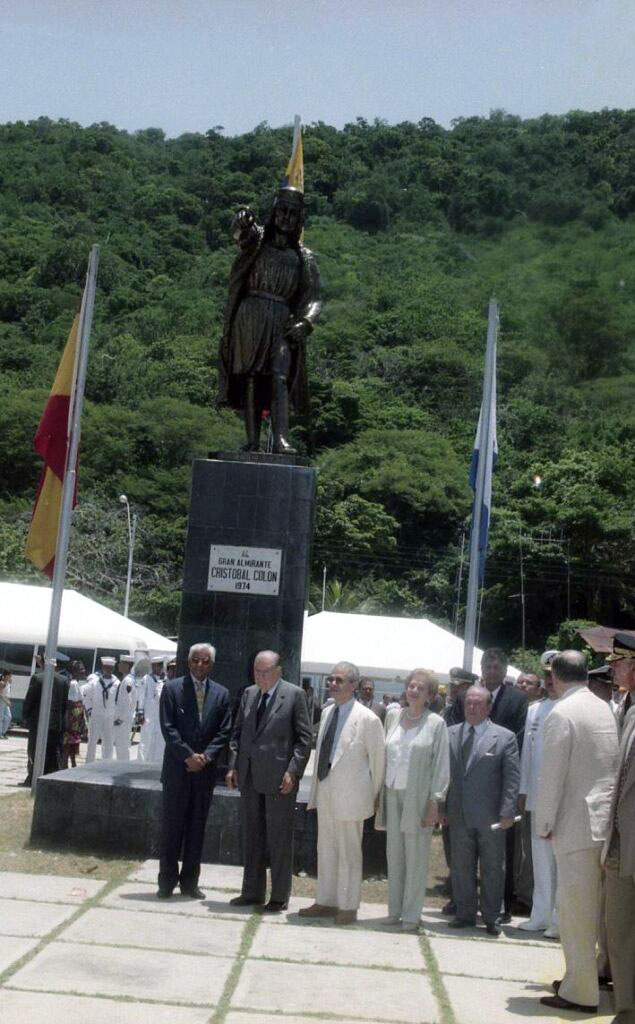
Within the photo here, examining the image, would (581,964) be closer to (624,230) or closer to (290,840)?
(290,840)

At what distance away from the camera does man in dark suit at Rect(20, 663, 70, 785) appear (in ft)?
50.0

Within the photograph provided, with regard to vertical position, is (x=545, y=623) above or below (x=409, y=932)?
above

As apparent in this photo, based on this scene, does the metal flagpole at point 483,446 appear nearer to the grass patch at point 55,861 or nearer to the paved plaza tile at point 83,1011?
the grass patch at point 55,861

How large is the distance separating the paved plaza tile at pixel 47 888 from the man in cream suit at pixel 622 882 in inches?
129

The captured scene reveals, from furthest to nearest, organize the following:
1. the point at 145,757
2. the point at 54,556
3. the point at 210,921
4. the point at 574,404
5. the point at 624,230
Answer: the point at 624,230 < the point at 574,404 < the point at 145,757 < the point at 54,556 < the point at 210,921

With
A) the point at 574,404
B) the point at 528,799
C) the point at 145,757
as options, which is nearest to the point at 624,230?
the point at 574,404

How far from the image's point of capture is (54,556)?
45.4ft

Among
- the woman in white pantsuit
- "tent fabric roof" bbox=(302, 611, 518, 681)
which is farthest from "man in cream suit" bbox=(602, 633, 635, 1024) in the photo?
"tent fabric roof" bbox=(302, 611, 518, 681)

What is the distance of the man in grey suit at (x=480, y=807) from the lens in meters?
7.86

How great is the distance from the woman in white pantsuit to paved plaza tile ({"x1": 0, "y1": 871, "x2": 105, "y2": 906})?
1.85 meters

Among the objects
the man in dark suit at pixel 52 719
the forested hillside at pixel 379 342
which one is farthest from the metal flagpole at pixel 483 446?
the forested hillside at pixel 379 342

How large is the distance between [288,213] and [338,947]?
240 inches

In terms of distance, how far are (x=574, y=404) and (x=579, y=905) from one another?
222ft

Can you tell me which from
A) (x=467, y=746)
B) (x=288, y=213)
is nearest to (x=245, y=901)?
(x=467, y=746)
